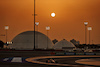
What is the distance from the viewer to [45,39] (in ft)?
511

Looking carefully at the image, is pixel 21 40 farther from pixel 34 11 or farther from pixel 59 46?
pixel 34 11

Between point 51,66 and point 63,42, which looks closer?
point 51,66

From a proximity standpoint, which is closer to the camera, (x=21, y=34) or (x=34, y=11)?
(x=34, y=11)

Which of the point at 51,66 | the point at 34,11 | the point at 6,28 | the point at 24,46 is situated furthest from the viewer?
the point at 24,46

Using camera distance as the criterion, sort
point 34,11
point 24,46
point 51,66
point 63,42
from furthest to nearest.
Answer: point 63,42, point 24,46, point 34,11, point 51,66

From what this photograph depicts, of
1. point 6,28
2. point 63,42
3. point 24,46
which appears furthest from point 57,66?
point 63,42

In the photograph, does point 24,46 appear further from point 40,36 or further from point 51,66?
point 51,66

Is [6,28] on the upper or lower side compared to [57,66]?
upper

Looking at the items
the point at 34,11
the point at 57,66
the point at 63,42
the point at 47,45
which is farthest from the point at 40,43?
the point at 57,66

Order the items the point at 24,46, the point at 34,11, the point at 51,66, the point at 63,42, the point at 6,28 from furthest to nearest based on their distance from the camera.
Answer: the point at 63,42
the point at 24,46
the point at 6,28
the point at 34,11
the point at 51,66

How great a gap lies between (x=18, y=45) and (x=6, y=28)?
2697 centimetres

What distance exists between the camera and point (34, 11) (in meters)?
86.8

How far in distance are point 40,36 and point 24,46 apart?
36.5ft

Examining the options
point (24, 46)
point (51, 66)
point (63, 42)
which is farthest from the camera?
point (63, 42)
